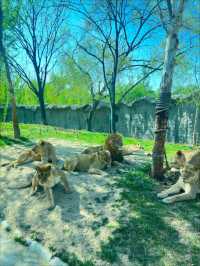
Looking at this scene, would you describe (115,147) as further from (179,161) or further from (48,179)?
(48,179)

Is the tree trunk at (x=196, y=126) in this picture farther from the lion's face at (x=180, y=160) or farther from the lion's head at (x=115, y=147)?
the lion's face at (x=180, y=160)

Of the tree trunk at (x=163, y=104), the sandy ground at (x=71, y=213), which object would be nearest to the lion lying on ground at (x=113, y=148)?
the sandy ground at (x=71, y=213)

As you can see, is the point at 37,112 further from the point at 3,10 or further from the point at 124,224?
the point at 124,224

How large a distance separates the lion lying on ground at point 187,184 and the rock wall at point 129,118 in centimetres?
1032

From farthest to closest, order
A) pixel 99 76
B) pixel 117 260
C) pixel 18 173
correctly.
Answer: pixel 99 76, pixel 18 173, pixel 117 260

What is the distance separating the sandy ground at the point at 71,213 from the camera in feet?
19.2

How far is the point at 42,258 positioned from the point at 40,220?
95cm

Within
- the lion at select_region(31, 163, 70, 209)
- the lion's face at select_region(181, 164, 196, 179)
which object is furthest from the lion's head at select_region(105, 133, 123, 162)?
the lion's face at select_region(181, 164, 196, 179)

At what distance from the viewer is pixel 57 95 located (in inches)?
1768

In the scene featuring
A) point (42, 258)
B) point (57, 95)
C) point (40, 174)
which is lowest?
point (42, 258)

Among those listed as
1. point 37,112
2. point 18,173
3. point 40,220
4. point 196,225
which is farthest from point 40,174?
point 37,112

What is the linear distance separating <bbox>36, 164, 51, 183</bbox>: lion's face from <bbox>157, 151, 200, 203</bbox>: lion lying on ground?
2015 mm

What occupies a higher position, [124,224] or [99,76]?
[99,76]

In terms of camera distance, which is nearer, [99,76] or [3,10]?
[3,10]
